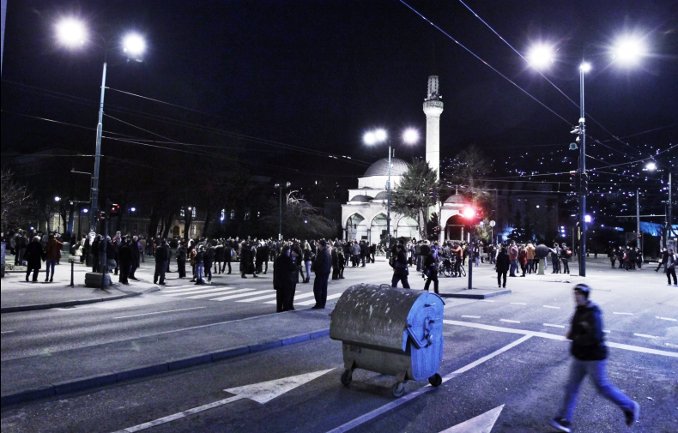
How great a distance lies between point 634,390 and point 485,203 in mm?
65553

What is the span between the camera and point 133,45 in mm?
17891

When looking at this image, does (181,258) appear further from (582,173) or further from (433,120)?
(433,120)

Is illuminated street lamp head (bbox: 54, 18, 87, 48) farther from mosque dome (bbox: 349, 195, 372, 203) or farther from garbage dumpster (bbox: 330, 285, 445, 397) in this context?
mosque dome (bbox: 349, 195, 372, 203)

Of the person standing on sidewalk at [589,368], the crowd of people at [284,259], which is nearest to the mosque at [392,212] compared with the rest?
the crowd of people at [284,259]

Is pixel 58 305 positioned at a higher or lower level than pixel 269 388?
higher

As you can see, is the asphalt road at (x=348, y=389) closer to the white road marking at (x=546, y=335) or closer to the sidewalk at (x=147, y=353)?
the white road marking at (x=546, y=335)

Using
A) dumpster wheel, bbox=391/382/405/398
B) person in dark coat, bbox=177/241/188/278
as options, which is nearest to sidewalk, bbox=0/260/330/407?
dumpster wheel, bbox=391/382/405/398

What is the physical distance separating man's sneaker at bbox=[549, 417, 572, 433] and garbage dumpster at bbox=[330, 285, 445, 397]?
167cm

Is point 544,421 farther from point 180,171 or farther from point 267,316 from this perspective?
point 180,171

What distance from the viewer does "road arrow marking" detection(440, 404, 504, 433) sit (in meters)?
5.25

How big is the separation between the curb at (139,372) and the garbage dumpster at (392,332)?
230 centimetres

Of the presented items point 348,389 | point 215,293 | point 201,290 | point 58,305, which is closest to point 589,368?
point 348,389

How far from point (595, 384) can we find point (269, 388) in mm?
3854

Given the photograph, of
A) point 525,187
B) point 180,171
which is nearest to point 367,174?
point 525,187
